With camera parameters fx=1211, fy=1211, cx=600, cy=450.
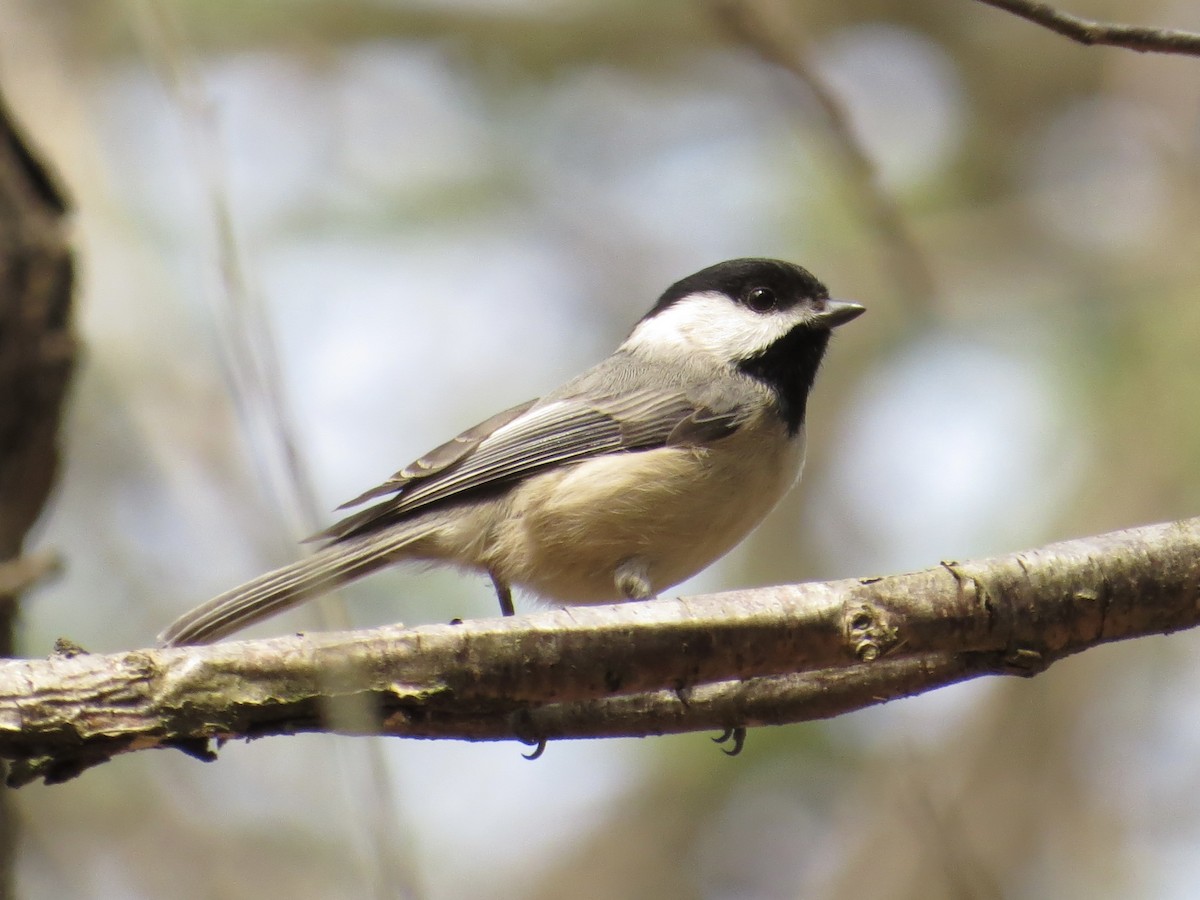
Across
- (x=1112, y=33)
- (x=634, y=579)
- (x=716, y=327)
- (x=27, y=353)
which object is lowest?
(x=634, y=579)

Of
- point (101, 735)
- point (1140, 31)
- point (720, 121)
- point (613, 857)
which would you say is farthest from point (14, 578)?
point (720, 121)

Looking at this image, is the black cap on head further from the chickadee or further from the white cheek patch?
the chickadee

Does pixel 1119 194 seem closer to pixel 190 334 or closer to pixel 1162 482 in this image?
pixel 1162 482

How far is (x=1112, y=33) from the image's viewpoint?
6.70 ft

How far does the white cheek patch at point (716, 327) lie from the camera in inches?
150

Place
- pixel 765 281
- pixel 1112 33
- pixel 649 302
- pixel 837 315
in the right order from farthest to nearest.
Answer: pixel 649 302, pixel 765 281, pixel 837 315, pixel 1112 33

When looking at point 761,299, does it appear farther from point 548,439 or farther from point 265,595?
point 265,595

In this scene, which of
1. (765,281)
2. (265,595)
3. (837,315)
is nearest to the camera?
(265,595)

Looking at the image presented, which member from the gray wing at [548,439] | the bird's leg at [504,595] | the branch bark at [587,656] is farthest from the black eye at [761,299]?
the branch bark at [587,656]

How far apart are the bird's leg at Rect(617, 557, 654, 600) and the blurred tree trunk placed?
1578 millimetres

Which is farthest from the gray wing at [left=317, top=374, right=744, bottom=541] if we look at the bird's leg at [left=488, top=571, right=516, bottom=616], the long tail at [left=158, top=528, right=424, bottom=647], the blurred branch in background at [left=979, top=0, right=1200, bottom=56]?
the blurred branch in background at [left=979, top=0, right=1200, bottom=56]

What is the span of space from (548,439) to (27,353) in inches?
55.5

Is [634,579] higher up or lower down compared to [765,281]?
lower down

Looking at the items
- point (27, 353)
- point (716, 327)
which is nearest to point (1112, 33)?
point (716, 327)
